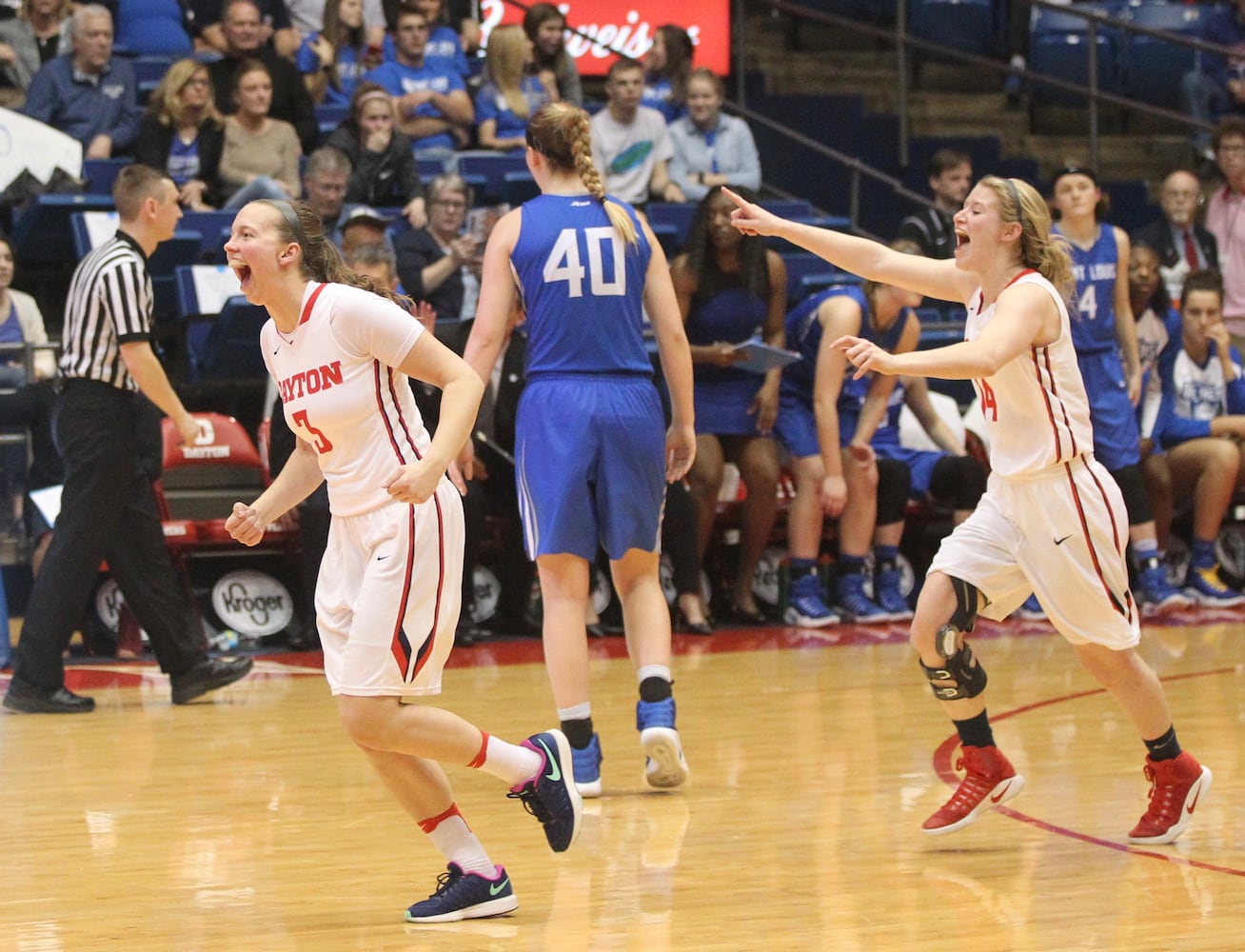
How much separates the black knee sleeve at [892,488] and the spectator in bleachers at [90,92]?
4.28 meters

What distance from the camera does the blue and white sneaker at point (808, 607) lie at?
812 centimetres

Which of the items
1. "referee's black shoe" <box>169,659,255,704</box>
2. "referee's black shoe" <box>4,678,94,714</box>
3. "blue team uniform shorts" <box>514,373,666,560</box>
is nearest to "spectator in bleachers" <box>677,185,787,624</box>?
"referee's black shoe" <box>169,659,255,704</box>

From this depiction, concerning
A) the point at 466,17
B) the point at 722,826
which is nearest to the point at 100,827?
the point at 722,826

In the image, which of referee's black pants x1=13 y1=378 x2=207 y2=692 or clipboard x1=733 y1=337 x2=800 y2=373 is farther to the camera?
clipboard x1=733 y1=337 x2=800 y2=373

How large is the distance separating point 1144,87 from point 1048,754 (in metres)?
8.88

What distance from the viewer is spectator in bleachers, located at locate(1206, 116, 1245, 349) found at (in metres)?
10.3

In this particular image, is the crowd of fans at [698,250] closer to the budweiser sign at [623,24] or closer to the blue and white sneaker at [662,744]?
the budweiser sign at [623,24]

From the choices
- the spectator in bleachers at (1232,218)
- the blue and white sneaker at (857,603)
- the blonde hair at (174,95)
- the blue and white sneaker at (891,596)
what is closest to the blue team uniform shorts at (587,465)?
the blue and white sneaker at (857,603)

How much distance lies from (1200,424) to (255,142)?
16.3ft

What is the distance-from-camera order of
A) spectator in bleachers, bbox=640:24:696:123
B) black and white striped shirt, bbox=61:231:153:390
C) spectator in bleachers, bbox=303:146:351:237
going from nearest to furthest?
black and white striped shirt, bbox=61:231:153:390 < spectator in bleachers, bbox=303:146:351:237 < spectator in bleachers, bbox=640:24:696:123

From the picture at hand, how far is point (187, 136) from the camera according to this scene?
9.05 m

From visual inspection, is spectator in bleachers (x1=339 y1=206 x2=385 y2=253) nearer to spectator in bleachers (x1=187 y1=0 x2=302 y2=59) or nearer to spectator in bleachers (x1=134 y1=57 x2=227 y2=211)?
spectator in bleachers (x1=134 y1=57 x2=227 y2=211)

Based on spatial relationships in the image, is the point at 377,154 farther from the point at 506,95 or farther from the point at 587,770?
the point at 587,770

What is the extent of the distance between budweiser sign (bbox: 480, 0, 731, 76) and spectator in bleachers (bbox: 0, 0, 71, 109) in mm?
3363
